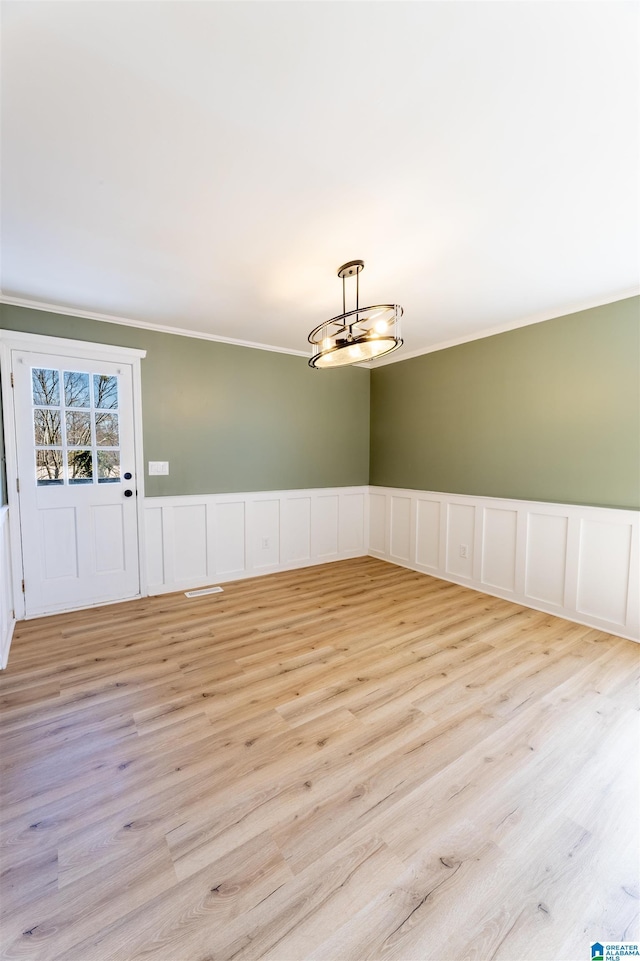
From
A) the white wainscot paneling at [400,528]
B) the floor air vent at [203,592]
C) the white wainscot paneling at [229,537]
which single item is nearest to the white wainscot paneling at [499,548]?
the white wainscot paneling at [400,528]

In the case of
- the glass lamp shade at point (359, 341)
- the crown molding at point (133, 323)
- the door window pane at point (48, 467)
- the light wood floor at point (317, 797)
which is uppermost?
the crown molding at point (133, 323)

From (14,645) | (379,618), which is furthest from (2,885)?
(379,618)

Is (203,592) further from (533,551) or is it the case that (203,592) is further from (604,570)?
(604,570)

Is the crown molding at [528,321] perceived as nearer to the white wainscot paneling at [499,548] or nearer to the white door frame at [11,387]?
the white wainscot paneling at [499,548]

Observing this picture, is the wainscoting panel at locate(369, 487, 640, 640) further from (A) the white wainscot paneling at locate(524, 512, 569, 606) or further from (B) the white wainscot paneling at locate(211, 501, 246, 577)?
(B) the white wainscot paneling at locate(211, 501, 246, 577)

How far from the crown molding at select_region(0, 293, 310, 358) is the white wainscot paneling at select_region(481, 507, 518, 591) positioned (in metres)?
2.77

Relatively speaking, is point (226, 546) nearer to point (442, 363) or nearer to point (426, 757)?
point (426, 757)

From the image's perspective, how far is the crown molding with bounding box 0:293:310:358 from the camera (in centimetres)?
300

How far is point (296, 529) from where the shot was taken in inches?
179

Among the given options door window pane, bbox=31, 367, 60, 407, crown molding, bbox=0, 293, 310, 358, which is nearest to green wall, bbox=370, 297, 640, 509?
crown molding, bbox=0, 293, 310, 358

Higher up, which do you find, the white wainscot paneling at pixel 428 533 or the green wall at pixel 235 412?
the green wall at pixel 235 412

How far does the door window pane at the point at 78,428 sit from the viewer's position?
322 centimetres

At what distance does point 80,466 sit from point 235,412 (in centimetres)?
155

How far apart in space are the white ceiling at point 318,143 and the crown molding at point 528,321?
24 cm
